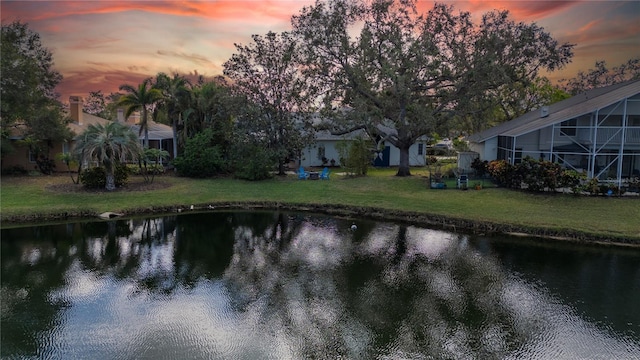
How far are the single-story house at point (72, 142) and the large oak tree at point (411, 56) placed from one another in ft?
41.6

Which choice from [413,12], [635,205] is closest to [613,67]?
[413,12]

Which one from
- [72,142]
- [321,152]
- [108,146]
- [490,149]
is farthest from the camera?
[321,152]

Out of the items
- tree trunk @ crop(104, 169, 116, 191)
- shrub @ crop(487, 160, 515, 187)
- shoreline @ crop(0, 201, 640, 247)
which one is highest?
shrub @ crop(487, 160, 515, 187)

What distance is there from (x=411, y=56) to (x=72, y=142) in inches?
864

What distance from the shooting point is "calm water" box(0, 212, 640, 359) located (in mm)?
7473

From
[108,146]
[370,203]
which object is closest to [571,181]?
[370,203]

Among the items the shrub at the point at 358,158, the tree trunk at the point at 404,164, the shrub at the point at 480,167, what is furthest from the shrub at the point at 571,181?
the shrub at the point at 358,158

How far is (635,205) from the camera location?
56.5ft

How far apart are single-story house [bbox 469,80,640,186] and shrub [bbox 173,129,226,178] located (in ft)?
57.5

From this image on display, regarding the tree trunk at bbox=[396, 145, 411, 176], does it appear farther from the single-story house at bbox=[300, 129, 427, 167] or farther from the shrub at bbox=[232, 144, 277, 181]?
the shrub at bbox=[232, 144, 277, 181]

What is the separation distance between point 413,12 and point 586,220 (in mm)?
15929

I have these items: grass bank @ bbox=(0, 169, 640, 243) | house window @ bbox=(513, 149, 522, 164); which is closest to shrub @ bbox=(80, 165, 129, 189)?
grass bank @ bbox=(0, 169, 640, 243)

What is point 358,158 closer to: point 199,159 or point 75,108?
point 199,159

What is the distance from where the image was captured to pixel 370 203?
60.8ft
